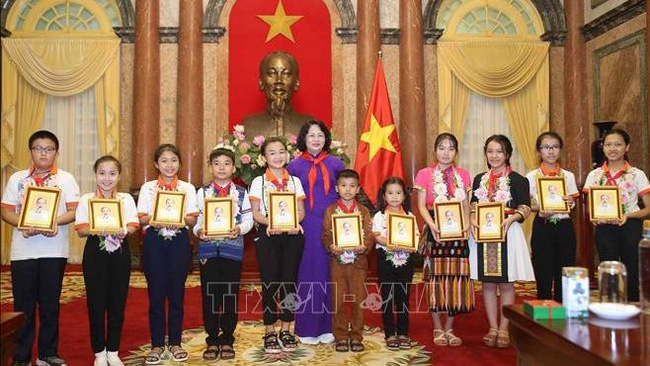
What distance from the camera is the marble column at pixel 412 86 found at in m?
8.60

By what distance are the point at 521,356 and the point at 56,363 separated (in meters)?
2.85

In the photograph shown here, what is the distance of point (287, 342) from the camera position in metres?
4.12

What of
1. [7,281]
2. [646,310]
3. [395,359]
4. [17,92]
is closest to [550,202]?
[395,359]

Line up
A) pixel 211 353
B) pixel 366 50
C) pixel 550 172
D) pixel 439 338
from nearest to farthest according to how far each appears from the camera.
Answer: pixel 211 353 < pixel 439 338 < pixel 550 172 < pixel 366 50

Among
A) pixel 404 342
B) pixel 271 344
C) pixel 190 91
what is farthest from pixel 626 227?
pixel 190 91

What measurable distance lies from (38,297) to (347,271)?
2034 millimetres

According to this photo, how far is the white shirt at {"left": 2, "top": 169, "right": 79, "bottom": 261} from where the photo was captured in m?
3.62

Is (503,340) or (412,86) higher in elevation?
(412,86)

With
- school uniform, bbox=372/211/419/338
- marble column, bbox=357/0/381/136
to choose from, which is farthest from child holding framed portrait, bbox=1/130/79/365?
marble column, bbox=357/0/381/136

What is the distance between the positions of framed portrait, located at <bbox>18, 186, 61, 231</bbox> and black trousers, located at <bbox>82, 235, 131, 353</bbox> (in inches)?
10.3

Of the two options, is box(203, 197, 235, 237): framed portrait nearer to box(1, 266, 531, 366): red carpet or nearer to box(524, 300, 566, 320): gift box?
box(1, 266, 531, 366): red carpet

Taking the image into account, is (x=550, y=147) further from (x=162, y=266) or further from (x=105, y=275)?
(x=105, y=275)

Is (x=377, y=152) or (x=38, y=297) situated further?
(x=377, y=152)

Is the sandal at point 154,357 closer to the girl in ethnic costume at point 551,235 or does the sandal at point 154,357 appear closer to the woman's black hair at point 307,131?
the woman's black hair at point 307,131
